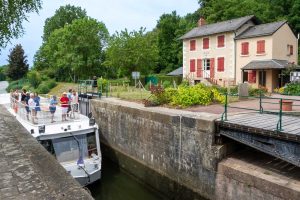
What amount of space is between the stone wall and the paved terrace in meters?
5.20

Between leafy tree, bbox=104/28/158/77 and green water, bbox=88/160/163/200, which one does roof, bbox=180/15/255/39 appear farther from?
green water, bbox=88/160/163/200

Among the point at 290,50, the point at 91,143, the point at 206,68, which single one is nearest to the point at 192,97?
the point at 91,143

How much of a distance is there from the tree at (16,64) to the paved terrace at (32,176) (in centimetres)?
5861

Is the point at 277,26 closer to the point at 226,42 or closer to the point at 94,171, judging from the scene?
the point at 226,42

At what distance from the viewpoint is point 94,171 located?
12.7 meters

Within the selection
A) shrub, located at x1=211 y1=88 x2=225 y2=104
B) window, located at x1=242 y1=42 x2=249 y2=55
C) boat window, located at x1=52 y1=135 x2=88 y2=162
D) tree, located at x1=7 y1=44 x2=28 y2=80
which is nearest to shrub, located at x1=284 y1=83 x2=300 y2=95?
window, located at x1=242 y1=42 x2=249 y2=55

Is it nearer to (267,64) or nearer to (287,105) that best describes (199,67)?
(267,64)

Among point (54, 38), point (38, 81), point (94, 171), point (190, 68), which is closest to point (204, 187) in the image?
point (94, 171)

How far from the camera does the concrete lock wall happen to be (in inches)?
352

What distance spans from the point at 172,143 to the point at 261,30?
829 inches

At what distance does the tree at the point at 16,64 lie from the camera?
63.2 meters

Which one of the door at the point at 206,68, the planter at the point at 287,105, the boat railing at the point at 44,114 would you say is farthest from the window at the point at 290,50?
the boat railing at the point at 44,114

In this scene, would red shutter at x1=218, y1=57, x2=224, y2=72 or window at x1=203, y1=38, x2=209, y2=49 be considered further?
window at x1=203, y1=38, x2=209, y2=49

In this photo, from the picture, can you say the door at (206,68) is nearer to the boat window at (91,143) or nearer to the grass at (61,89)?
the grass at (61,89)
